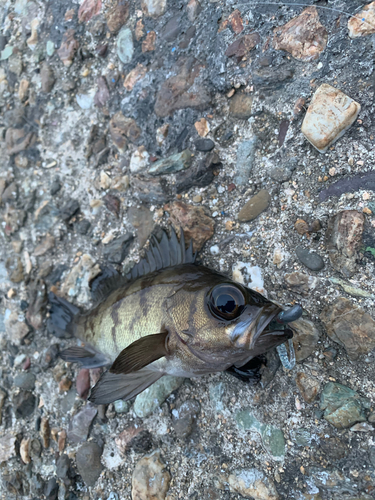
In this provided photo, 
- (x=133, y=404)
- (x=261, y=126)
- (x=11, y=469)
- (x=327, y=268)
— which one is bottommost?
(x=11, y=469)

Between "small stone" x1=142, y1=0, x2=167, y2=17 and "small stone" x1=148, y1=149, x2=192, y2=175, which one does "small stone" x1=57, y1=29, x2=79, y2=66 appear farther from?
"small stone" x1=148, y1=149, x2=192, y2=175

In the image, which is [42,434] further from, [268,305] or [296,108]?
[296,108]

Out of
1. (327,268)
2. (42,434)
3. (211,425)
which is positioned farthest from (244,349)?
(42,434)

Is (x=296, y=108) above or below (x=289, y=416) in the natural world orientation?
above

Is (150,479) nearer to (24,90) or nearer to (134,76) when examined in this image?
(134,76)

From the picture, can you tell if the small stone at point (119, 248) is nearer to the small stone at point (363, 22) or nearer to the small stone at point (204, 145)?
Result: the small stone at point (204, 145)

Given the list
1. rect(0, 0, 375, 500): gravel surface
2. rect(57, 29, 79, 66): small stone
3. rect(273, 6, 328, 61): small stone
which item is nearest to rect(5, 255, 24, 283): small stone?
rect(0, 0, 375, 500): gravel surface

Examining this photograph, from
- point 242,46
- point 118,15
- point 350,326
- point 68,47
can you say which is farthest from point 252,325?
point 68,47
